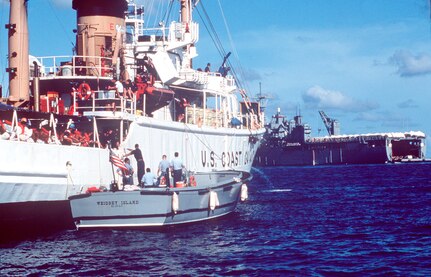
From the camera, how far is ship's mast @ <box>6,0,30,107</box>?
24422mm

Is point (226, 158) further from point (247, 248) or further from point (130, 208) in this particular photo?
point (247, 248)

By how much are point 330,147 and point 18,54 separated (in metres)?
120

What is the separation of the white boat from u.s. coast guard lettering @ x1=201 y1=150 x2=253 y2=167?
0.06m

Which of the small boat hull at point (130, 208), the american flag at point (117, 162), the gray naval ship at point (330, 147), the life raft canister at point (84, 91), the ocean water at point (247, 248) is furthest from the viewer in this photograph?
the gray naval ship at point (330, 147)

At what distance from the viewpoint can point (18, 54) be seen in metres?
24.7

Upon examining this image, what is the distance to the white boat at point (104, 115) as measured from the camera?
2161 centimetres

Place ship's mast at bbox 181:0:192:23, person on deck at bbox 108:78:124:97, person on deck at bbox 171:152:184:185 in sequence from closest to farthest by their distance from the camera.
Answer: person on deck at bbox 171:152:184:185 < person on deck at bbox 108:78:124:97 < ship's mast at bbox 181:0:192:23

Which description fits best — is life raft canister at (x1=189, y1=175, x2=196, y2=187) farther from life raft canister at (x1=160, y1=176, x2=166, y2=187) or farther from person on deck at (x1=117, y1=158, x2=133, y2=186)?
person on deck at (x1=117, y1=158, x2=133, y2=186)

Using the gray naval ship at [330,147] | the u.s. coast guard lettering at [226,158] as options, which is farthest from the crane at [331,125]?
the u.s. coast guard lettering at [226,158]

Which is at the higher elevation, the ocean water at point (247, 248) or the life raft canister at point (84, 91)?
the life raft canister at point (84, 91)

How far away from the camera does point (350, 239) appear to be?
67.1 feet

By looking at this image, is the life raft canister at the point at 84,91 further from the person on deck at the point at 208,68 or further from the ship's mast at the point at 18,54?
the person on deck at the point at 208,68

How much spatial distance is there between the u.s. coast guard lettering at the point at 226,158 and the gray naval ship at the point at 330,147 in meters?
83.9

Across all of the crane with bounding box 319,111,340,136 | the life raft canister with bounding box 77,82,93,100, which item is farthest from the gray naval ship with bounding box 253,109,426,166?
the life raft canister with bounding box 77,82,93,100
